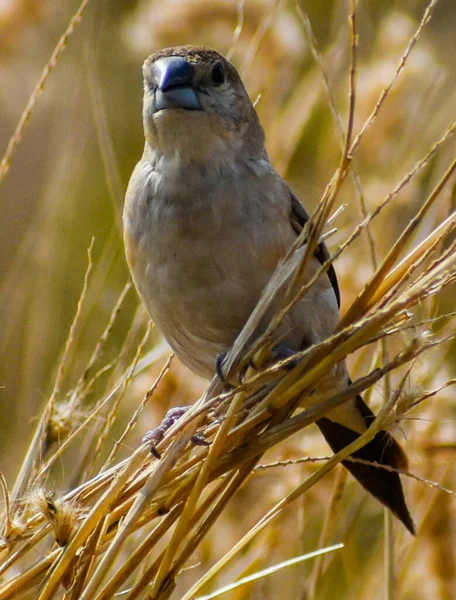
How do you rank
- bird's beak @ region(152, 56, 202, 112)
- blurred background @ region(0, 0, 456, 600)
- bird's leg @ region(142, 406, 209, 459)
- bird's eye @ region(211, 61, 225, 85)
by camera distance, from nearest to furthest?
bird's leg @ region(142, 406, 209, 459) → bird's beak @ region(152, 56, 202, 112) → bird's eye @ region(211, 61, 225, 85) → blurred background @ region(0, 0, 456, 600)

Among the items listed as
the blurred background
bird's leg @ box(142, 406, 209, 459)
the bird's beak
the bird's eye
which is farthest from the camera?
the blurred background

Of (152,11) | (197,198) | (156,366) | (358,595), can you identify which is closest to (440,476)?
(358,595)

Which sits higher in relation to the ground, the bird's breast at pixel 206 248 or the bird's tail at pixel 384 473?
the bird's breast at pixel 206 248

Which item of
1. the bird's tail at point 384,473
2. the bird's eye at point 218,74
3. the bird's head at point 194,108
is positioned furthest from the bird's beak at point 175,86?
the bird's tail at point 384,473

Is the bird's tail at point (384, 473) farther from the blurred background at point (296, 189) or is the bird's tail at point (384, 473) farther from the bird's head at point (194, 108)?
the bird's head at point (194, 108)

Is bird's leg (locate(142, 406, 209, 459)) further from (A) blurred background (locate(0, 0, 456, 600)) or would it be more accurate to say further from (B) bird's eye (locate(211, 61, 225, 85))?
(B) bird's eye (locate(211, 61, 225, 85))

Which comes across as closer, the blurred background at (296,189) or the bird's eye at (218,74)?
the bird's eye at (218,74)

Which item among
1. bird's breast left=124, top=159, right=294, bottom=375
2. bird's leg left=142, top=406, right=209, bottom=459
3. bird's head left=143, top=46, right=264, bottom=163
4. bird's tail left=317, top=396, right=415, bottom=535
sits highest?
bird's head left=143, top=46, right=264, bottom=163

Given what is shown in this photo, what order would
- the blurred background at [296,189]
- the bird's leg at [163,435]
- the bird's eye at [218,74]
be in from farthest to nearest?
the blurred background at [296,189]
the bird's eye at [218,74]
the bird's leg at [163,435]

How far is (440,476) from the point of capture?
3.13m

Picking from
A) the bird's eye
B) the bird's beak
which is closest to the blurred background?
the bird's eye

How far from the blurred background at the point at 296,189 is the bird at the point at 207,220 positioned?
0.62 feet

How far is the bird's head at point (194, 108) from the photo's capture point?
252cm

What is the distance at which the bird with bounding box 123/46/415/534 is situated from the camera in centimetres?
252
